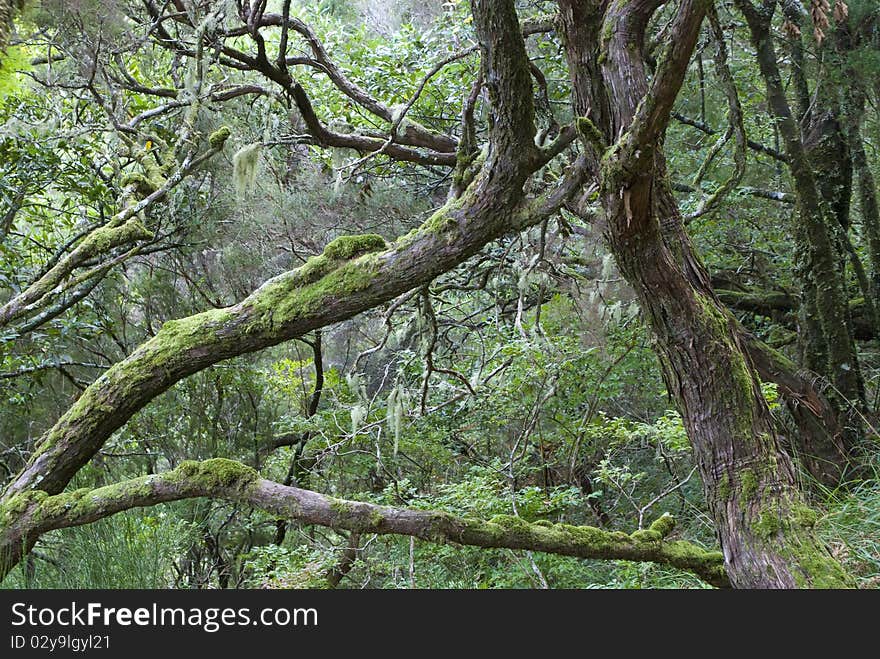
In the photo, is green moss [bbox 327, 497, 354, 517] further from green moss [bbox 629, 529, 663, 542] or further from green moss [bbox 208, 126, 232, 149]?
green moss [bbox 208, 126, 232, 149]

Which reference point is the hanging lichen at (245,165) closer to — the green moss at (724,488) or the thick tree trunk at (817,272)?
the green moss at (724,488)

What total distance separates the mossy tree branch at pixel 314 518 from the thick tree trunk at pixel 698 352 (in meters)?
0.34

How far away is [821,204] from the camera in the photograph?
489 centimetres

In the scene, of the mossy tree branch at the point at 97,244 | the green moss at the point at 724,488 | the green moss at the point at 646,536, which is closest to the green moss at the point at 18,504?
the mossy tree branch at the point at 97,244

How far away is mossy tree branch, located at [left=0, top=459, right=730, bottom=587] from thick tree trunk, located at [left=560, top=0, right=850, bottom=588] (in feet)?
1.11

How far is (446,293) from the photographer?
6520mm

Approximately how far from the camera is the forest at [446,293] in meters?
2.83

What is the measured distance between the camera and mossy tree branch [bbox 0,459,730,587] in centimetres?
281

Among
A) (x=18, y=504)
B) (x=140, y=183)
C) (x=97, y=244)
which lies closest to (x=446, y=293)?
(x=140, y=183)

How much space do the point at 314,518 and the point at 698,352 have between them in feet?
5.24

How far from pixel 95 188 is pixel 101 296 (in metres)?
1.10

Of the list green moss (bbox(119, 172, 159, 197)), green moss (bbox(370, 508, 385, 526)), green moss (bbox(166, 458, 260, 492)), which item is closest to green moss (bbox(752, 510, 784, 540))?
green moss (bbox(370, 508, 385, 526))

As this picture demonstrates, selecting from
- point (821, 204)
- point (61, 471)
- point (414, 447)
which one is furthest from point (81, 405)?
point (821, 204)

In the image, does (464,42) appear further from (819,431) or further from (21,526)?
(21,526)
